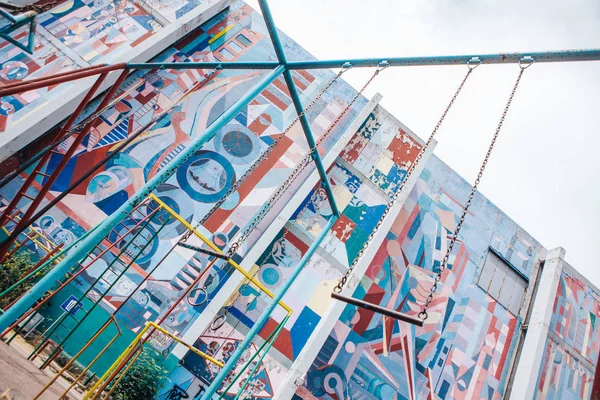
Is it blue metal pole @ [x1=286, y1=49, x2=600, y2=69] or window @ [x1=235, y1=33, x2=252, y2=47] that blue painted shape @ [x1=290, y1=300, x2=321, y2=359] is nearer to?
blue metal pole @ [x1=286, y1=49, x2=600, y2=69]

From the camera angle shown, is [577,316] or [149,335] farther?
[577,316]

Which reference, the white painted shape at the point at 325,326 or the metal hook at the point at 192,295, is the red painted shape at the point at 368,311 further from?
the metal hook at the point at 192,295

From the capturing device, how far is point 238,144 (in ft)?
32.7

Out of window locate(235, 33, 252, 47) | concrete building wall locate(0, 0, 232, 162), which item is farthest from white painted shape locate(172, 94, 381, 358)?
concrete building wall locate(0, 0, 232, 162)

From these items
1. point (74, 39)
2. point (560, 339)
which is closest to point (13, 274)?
point (74, 39)

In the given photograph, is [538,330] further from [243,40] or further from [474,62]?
[243,40]

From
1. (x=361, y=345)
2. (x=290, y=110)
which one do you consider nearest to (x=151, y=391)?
(x=361, y=345)

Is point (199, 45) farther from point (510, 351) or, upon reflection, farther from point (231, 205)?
point (510, 351)

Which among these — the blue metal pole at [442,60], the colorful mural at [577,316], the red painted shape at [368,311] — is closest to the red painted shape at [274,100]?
the blue metal pole at [442,60]

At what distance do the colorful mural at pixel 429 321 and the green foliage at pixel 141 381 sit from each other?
3.17 metres

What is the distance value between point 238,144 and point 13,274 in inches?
225

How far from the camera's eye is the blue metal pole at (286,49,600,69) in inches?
154

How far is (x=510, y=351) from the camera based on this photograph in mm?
10484

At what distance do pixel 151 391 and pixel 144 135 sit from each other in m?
5.94
